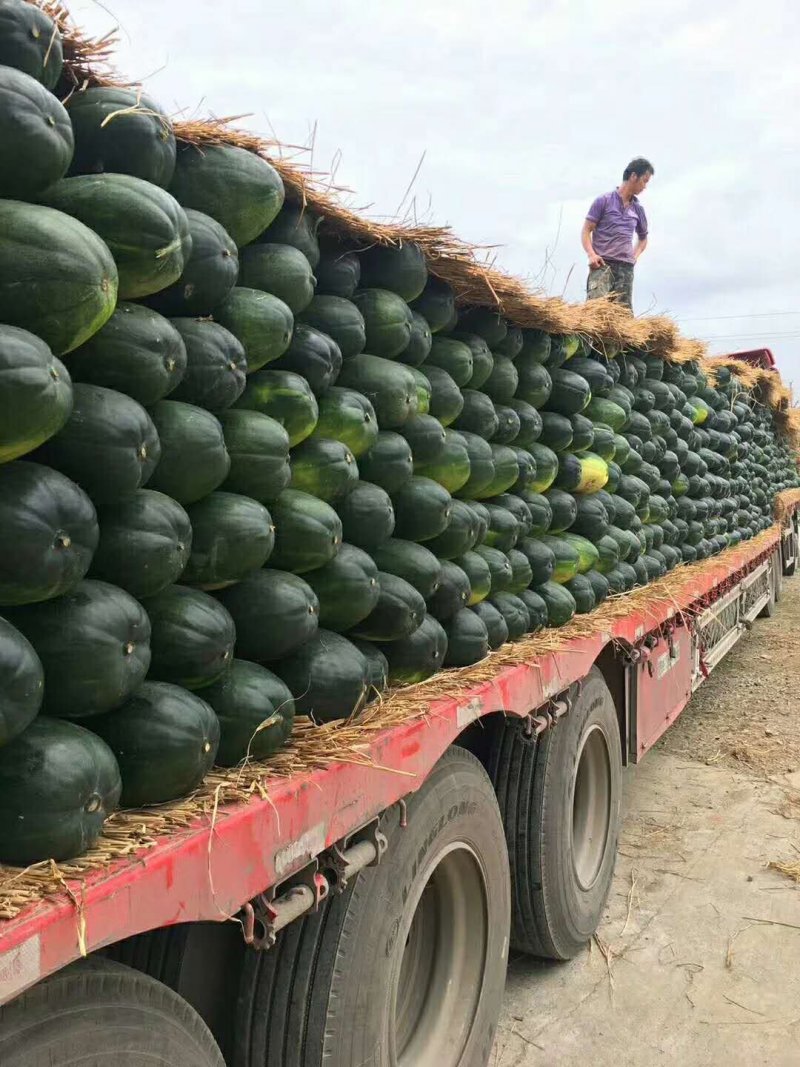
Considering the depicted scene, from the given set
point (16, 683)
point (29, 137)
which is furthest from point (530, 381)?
point (16, 683)

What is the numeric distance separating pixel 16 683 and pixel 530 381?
3375mm

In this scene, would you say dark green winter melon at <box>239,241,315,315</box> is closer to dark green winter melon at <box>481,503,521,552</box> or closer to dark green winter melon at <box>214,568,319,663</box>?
dark green winter melon at <box>214,568,319,663</box>

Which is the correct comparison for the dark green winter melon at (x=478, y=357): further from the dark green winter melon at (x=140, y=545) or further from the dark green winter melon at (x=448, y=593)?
the dark green winter melon at (x=140, y=545)

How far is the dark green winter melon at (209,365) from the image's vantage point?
7.51 feet

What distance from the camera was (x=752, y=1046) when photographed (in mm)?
3660

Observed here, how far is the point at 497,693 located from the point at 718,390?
6721 mm

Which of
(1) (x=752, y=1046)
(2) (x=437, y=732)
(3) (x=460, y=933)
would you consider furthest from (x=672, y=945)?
(2) (x=437, y=732)

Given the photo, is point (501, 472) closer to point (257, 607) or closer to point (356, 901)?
point (257, 607)

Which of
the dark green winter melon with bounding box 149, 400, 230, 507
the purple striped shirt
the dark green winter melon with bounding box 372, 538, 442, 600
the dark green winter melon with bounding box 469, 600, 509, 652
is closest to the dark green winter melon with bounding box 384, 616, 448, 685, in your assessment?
the dark green winter melon with bounding box 372, 538, 442, 600

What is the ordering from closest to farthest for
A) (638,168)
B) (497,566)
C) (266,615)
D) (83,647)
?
(83,647)
(266,615)
(497,566)
(638,168)

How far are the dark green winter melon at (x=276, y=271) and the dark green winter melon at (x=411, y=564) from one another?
2.90ft

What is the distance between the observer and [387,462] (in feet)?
10.3

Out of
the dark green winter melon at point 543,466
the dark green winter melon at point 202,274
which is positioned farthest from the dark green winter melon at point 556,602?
the dark green winter melon at point 202,274

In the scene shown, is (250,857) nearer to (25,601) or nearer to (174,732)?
(174,732)
